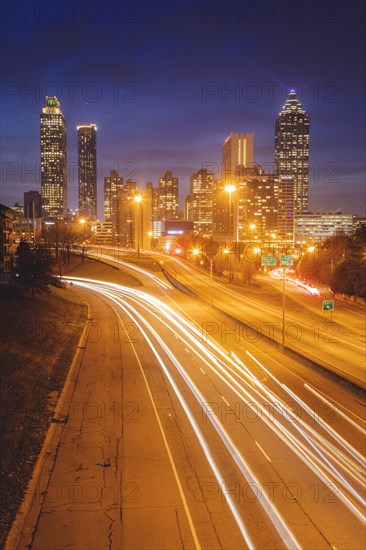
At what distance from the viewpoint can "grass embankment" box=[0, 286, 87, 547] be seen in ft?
42.7

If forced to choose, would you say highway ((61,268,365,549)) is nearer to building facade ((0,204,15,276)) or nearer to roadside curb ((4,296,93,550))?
roadside curb ((4,296,93,550))

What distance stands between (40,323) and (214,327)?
1368 centimetres

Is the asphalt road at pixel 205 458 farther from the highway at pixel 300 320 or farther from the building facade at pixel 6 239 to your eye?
the building facade at pixel 6 239

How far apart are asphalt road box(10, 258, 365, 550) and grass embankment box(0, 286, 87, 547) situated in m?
0.86

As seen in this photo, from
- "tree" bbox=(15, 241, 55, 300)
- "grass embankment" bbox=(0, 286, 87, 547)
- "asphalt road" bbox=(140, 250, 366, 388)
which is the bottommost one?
"asphalt road" bbox=(140, 250, 366, 388)

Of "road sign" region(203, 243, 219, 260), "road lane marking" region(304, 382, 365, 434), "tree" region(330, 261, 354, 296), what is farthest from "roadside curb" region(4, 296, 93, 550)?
"tree" region(330, 261, 354, 296)

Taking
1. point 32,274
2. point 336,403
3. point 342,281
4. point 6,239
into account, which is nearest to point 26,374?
point 336,403

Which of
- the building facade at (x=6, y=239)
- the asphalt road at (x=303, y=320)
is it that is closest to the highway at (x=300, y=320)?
the asphalt road at (x=303, y=320)

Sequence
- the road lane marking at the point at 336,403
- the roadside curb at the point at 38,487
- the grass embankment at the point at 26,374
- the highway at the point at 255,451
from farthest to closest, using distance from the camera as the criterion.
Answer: the road lane marking at the point at 336,403
the grass embankment at the point at 26,374
the highway at the point at 255,451
the roadside curb at the point at 38,487

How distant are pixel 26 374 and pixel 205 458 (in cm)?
1004

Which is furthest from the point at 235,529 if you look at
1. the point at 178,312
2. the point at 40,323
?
the point at 178,312

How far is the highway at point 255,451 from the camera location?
11.0 meters

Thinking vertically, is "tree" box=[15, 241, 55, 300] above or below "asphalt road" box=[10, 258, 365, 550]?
above

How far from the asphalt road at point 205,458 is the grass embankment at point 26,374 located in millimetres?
861
